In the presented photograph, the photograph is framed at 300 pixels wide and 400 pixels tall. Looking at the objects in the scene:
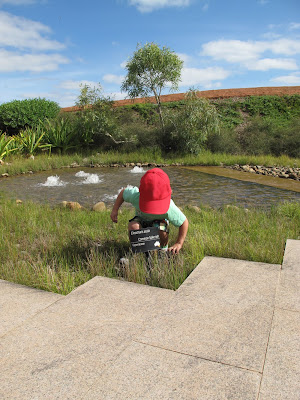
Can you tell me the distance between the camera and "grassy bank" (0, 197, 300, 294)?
3137 millimetres

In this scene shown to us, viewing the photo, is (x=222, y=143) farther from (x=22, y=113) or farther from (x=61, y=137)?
(x=22, y=113)

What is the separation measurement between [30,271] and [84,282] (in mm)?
573

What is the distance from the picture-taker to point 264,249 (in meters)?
3.52

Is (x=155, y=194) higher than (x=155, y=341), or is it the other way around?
(x=155, y=194)

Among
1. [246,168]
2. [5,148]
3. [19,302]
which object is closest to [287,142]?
[246,168]

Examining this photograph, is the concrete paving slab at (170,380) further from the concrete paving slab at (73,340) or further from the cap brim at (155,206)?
the cap brim at (155,206)

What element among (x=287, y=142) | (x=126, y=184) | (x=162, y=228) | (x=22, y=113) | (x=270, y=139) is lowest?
(x=126, y=184)

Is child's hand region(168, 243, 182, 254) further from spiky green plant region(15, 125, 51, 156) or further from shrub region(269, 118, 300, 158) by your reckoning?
spiky green plant region(15, 125, 51, 156)

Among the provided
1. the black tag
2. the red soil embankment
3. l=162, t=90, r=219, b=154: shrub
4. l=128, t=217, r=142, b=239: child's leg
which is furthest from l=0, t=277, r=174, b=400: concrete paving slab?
the red soil embankment

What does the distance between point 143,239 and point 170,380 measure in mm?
1387

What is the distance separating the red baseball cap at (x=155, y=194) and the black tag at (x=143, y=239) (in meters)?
0.22

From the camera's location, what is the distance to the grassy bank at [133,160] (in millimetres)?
13750

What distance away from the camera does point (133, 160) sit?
614 inches

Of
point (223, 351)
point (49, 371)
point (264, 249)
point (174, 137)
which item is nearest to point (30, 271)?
point (49, 371)
